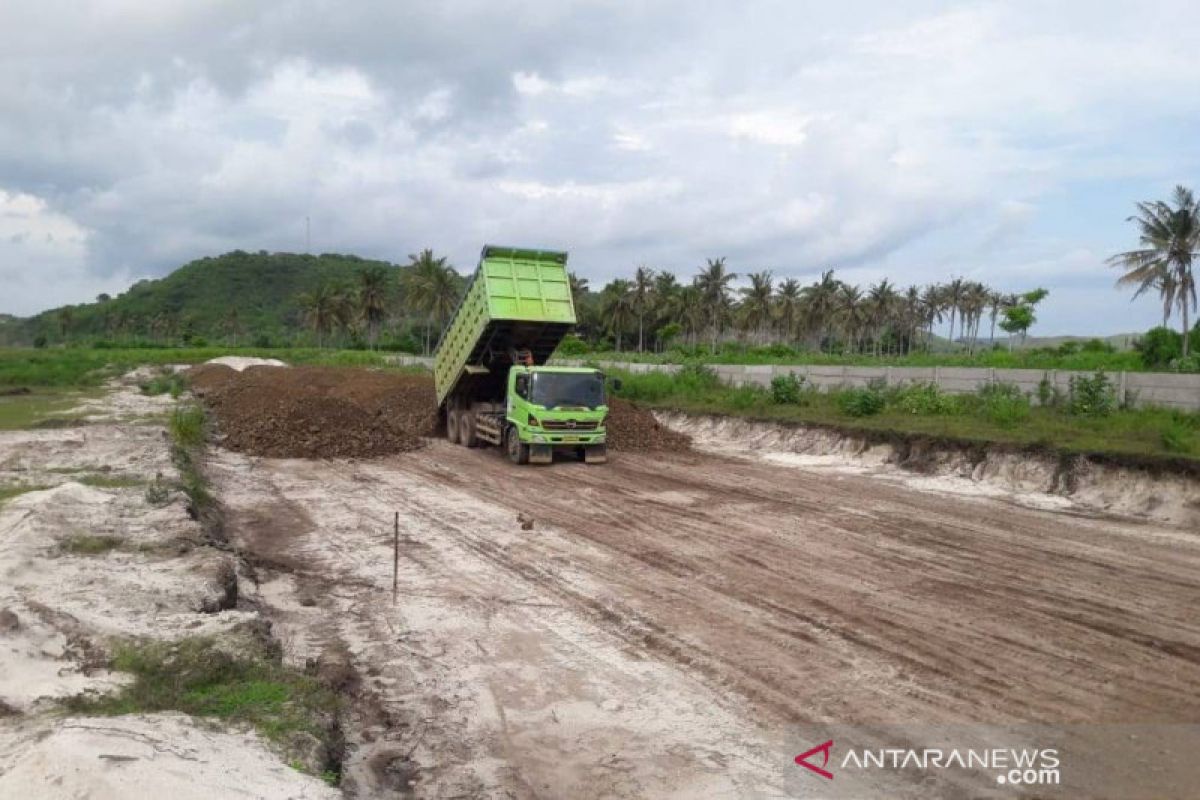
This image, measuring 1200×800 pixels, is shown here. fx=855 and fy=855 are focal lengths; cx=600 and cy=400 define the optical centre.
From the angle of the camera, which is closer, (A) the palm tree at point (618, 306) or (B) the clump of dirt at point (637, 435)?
(B) the clump of dirt at point (637, 435)

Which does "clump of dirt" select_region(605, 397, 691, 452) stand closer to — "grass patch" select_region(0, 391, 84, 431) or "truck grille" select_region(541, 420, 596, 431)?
"truck grille" select_region(541, 420, 596, 431)

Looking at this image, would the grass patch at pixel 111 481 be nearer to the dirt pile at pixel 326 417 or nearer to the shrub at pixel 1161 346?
the dirt pile at pixel 326 417

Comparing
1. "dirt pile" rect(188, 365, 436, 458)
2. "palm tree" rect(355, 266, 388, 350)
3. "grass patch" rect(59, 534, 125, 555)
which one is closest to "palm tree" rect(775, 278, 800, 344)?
"palm tree" rect(355, 266, 388, 350)

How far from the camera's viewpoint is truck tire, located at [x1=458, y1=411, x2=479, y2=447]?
74.2ft

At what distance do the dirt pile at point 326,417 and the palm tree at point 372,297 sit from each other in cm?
5051

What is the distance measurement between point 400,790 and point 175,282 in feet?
489

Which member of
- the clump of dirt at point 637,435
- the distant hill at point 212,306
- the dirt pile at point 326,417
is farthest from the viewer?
the distant hill at point 212,306

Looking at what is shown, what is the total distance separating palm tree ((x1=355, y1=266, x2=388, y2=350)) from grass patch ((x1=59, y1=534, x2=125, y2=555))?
79.7 m

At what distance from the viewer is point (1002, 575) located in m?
10.1

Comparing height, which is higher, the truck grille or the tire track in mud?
the truck grille

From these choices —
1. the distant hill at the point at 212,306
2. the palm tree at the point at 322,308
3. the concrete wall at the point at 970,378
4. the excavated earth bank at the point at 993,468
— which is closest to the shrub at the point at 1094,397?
the concrete wall at the point at 970,378

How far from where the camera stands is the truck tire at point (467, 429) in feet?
74.2

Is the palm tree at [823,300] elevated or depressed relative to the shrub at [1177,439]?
elevated
